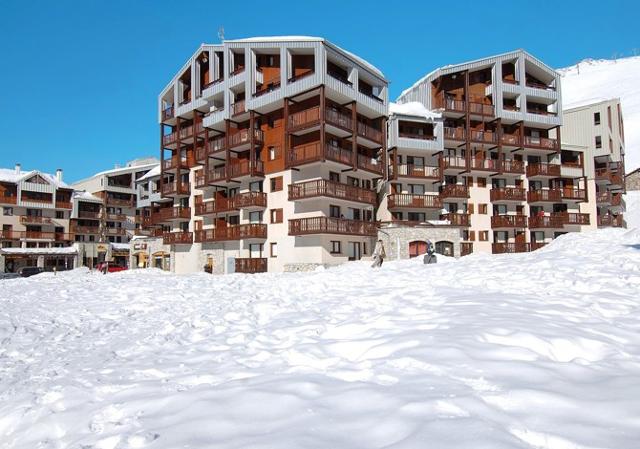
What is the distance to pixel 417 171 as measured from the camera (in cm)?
4072

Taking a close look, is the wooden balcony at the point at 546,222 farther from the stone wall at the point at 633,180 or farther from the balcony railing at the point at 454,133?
the stone wall at the point at 633,180

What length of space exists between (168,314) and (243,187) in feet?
86.6

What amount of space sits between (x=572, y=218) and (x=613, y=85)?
139 metres

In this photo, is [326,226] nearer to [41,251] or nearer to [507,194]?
[507,194]

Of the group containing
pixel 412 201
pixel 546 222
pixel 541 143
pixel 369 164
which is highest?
pixel 541 143

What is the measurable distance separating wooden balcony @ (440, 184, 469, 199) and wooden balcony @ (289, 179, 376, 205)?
38.2 ft

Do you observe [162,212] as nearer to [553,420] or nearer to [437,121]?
[437,121]

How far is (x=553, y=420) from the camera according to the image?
3.88 m

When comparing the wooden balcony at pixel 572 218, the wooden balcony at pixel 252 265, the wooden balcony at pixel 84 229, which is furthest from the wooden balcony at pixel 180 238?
the wooden balcony at pixel 572 218

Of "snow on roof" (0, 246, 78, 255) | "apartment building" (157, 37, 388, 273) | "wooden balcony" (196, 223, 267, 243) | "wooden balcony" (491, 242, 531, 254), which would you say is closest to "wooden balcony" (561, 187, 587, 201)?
"wooden balcony" (491, 242, 531, 254)

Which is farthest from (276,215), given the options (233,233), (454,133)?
(454,133)

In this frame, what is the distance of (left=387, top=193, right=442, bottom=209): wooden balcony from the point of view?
39094 mm

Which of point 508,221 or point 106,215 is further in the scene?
point 106,215

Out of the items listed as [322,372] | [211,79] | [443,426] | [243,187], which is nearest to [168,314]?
[322,372]
